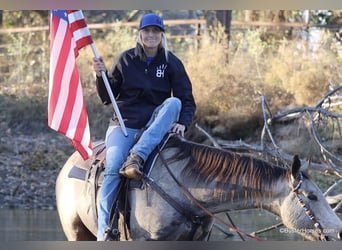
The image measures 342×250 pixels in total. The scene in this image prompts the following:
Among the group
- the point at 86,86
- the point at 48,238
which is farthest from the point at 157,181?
the point at 86,86

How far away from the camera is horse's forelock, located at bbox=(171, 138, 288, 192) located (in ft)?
19.3

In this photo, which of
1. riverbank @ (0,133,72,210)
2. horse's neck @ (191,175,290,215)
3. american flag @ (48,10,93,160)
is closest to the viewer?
horse's neck @ (191,175,290,215)

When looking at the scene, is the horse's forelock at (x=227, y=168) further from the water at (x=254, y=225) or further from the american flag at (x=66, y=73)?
the water at (x=254, y=225)

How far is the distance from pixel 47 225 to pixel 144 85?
6.21m

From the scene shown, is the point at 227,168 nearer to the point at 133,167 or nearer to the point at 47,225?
the point at 133,167

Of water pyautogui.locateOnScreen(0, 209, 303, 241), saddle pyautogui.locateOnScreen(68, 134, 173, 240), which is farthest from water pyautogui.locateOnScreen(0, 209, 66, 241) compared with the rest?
saddle pyautogui.locateOnScreen(68, 134, 173, 240)

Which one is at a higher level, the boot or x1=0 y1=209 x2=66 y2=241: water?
the boot

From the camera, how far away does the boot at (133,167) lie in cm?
598

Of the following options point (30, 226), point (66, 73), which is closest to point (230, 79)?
point (30, 226)

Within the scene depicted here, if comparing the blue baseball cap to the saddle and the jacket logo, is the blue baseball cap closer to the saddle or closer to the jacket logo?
the jacket logo

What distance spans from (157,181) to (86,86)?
10.6 metres

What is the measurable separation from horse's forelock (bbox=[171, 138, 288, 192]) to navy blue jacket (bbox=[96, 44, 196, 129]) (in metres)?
0.35

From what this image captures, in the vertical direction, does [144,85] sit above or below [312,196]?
above

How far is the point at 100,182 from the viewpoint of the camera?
21.0 feet
